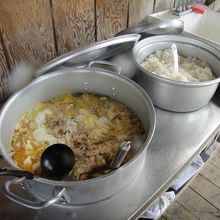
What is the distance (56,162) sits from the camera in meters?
0.66

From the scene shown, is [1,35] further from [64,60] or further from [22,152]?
[22,152]

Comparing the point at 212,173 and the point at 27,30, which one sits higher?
the point at 27,30

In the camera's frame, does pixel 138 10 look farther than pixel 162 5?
No

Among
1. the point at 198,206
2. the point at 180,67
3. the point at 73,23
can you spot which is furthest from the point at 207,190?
the point at 73,23

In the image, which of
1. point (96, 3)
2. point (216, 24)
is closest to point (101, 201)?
point (96, 3)

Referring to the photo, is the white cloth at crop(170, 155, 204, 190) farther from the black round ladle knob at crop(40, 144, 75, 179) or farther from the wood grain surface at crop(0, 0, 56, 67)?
the wood grain surface at crop(0, 0, 56, 67)

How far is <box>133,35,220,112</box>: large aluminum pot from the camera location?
798mm

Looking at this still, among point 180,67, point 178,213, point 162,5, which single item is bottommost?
point 178,213

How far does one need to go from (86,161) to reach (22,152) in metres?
0.19

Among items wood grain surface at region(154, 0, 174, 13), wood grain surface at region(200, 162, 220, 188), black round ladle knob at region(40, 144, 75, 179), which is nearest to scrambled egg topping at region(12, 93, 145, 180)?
black round ladle knob at region(40, 144, 75, 179)

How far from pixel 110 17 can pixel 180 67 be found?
1.14 ft

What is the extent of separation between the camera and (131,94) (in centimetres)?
81

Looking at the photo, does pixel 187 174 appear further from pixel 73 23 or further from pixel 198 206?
pixel 73 23

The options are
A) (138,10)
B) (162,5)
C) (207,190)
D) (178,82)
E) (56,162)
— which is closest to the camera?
(56,162)
